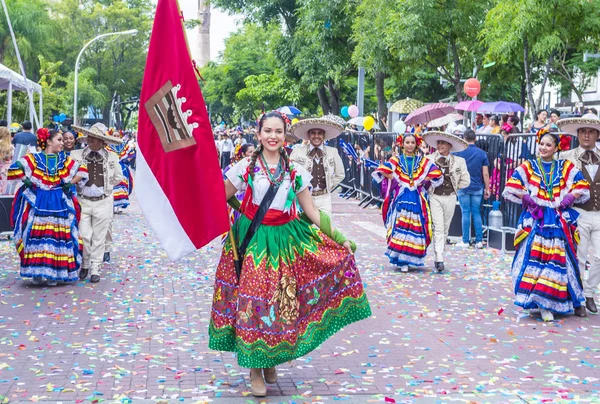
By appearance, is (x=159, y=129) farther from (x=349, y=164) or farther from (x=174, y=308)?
(x=349, y=164)

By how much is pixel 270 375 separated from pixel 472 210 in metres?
9.08

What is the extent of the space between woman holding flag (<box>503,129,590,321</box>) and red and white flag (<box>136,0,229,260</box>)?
4.02 m

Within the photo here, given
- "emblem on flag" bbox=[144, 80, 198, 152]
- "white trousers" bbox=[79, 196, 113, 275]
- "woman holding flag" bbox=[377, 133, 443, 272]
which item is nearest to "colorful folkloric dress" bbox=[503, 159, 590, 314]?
"woman holding flag" bbox=[377, 133, 443, 272]

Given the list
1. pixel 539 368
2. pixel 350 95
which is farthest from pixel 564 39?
pixel 350 95

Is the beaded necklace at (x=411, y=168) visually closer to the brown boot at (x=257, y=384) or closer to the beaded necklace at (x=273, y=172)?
the beaded necklace at (x=273, y=172)

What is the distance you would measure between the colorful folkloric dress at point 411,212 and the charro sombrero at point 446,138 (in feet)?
2.96

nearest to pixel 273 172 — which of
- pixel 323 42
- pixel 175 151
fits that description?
pixel 175 151

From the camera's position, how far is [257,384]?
19.4 ft

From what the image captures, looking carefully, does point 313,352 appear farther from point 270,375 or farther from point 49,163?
→ point 49,163

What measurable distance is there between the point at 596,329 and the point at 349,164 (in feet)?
57.5

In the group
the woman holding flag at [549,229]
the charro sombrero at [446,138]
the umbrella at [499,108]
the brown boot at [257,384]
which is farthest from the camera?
the umbrella at [499,108]

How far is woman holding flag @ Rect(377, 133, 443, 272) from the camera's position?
462 inches

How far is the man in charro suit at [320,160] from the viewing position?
10.8m

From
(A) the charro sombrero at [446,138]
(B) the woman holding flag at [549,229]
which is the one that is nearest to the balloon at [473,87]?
(A) the charro sombrero at [446,138]
